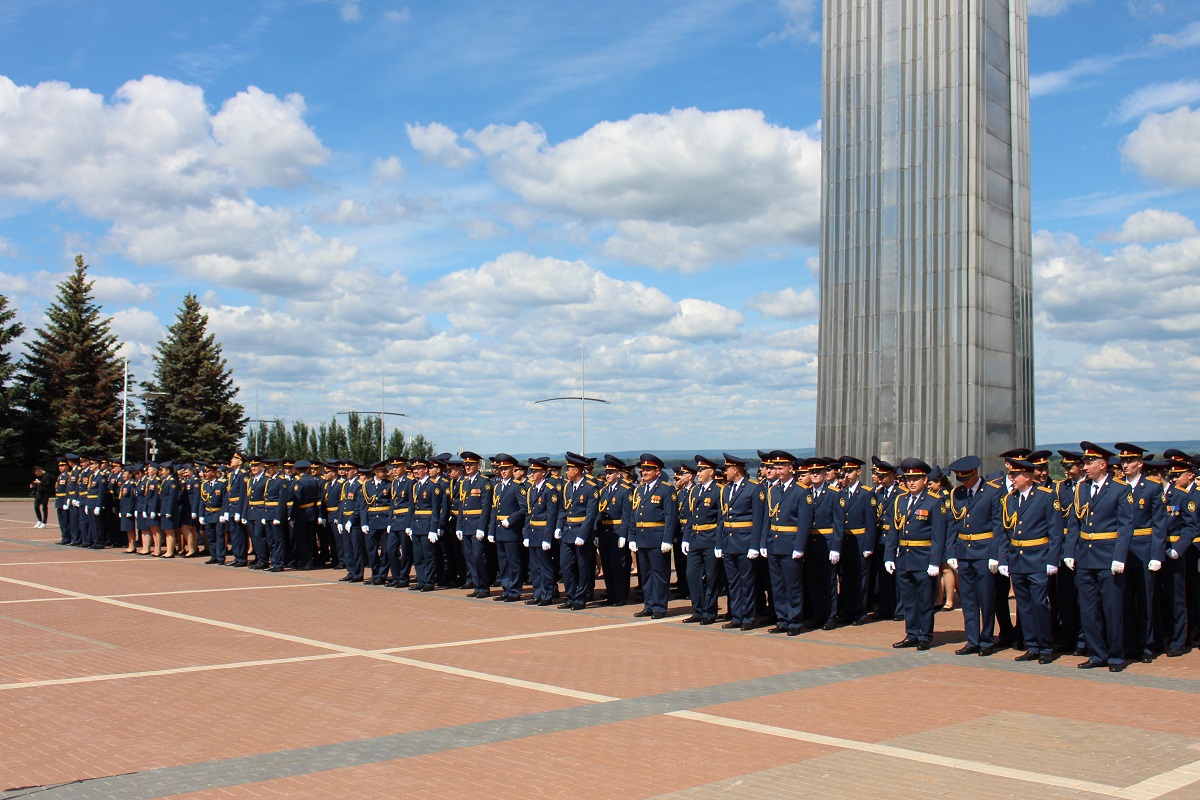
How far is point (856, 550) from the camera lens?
12469mm

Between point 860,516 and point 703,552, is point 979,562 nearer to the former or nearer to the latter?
point 860,516

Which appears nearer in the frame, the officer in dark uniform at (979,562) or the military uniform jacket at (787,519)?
the officer in dark uniform at (979,562)

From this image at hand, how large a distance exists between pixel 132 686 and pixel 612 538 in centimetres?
693

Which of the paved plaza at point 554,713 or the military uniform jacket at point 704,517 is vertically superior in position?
the military uniform jacket at point 704,517

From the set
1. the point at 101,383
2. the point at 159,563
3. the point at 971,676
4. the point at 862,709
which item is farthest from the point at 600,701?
the point at 101,383

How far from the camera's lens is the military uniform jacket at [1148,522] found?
9.71 meters

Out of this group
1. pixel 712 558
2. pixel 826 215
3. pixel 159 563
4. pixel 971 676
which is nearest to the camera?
pixel 971 676

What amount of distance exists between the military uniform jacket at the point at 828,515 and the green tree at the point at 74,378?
45.5 metres

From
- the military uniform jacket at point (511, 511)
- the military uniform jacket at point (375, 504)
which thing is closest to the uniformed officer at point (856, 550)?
the military uniform jacket at point (511, 511)

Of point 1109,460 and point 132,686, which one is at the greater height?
point 1109,460

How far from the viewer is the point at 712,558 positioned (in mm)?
12320

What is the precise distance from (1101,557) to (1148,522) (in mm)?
644

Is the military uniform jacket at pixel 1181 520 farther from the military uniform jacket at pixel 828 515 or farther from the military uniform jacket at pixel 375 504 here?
the military uniform jacket at pixel 375 504

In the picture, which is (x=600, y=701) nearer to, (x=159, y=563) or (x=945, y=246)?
(x=159, y=563)
